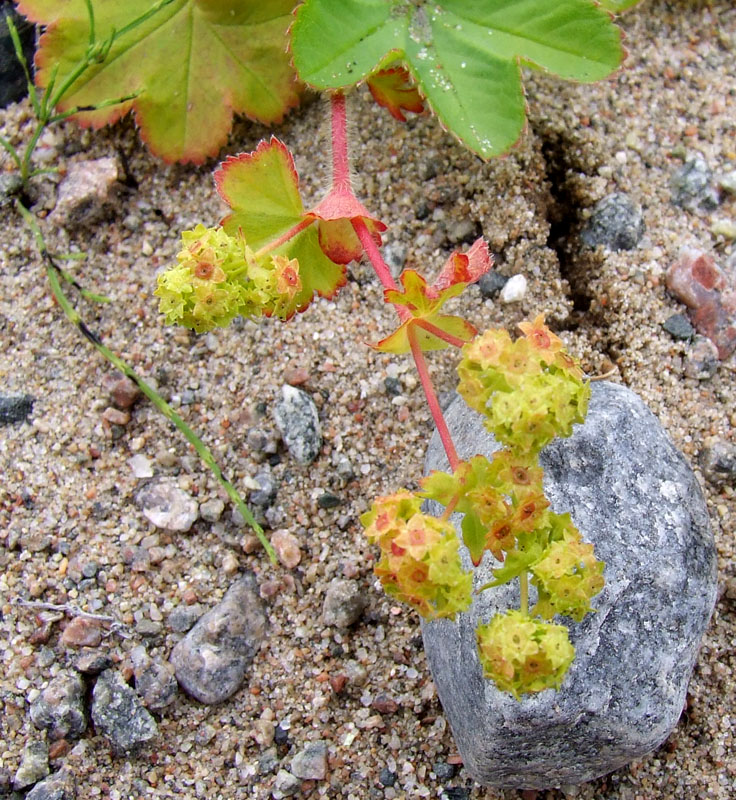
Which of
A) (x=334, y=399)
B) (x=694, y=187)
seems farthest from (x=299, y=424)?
(x=694, y=187)

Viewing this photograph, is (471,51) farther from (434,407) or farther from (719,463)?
(719,463)

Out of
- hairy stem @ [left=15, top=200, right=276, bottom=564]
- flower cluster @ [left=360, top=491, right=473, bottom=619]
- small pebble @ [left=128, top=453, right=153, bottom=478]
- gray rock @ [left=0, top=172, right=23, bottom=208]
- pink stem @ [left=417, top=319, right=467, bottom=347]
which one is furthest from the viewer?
gray rock @ [left=0, top=172, right=23, bottom=208]

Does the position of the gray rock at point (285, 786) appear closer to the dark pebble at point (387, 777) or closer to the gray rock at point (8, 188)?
the dark pebble at point (387, 777)

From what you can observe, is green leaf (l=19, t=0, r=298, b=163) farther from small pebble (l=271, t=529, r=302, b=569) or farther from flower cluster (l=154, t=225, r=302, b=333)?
small pebble (l=271, t=529, r=302, b=569)

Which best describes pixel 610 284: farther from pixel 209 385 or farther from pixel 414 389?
pixel 209 385

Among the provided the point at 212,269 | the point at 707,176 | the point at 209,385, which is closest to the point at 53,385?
the point at 209,385

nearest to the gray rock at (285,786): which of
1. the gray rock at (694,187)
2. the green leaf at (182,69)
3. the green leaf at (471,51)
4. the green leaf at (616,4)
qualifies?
the green leaf at (471,51)

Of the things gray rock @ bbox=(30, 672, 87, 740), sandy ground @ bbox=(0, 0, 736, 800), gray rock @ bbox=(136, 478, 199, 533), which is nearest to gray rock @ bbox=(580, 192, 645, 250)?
sandy ground @ bbox=(0, 0, 736, 800)
